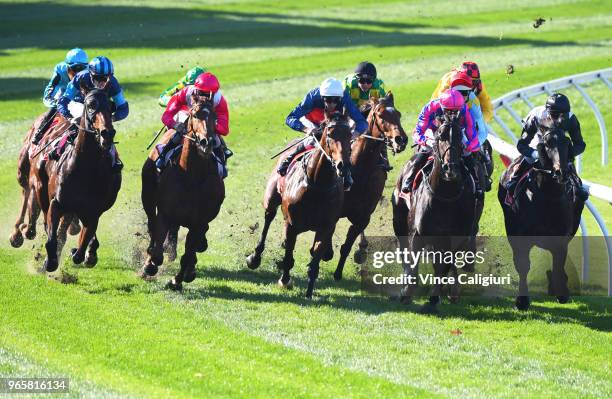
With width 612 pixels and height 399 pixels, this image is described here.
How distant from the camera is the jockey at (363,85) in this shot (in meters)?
14.1

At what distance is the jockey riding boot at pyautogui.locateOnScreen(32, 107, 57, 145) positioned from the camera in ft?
46.2

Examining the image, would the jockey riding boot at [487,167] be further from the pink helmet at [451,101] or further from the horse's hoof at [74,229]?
the horse's hoof at [74,229]

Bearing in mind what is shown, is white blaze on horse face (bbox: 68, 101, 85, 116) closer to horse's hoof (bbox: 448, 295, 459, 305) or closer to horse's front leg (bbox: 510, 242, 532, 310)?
horse's hoof (bbox: 448, 295, 459, 305)

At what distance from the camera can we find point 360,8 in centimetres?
4331

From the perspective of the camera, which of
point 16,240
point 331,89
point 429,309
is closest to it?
point 429,309

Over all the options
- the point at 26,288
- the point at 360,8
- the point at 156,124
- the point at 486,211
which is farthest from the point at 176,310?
the point at 360,8

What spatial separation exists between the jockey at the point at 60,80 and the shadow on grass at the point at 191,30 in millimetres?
19914

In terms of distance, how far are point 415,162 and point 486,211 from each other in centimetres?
546

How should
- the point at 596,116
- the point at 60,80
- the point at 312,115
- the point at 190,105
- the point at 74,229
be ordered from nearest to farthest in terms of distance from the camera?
1. the point at 190,105
2. the point at 312,115
3. the point at 60,80
4. the point at 74,229
5. the point at 596,116

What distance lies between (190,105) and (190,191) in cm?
99

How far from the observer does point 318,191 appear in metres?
12.4

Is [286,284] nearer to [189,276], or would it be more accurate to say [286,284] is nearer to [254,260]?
[254,260]

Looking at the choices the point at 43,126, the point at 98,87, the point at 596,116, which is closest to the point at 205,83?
the point at 98,87

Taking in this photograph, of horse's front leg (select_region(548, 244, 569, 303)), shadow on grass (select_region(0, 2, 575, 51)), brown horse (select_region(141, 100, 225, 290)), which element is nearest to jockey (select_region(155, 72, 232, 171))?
brown horse (select_region(141, 100, 225, 290))
